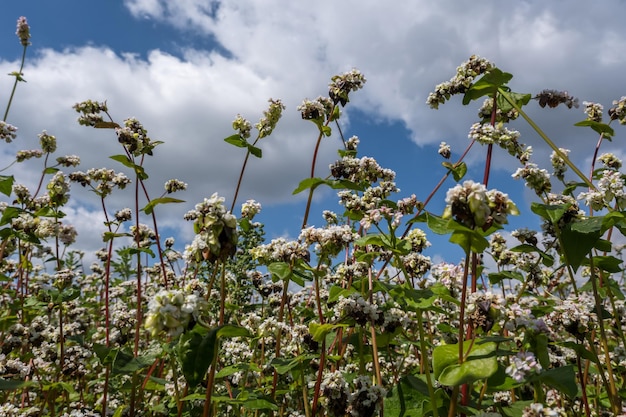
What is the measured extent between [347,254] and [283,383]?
206 centimetres

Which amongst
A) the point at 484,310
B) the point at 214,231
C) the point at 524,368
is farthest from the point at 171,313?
the point at 524,368

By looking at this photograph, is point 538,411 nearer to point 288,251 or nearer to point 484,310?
point 484,310

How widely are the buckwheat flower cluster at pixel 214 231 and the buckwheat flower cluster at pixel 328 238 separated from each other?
1637 millimetres

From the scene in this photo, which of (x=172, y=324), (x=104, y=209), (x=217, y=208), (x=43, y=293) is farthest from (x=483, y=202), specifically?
(x=43, y=293)

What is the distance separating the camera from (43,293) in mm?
6652

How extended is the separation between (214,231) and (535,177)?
3450 millimetres

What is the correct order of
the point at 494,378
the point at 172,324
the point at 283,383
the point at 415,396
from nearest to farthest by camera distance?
the point at 172,324 < the point at 494,378 < the point at 415,396 < the point at 283,383

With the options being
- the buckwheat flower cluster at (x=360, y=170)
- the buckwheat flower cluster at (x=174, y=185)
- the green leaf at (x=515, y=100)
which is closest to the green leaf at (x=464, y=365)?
the green leaf at (x=515, y=100)

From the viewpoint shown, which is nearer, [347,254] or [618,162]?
[347,254]

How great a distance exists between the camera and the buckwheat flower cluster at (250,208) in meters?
5.74

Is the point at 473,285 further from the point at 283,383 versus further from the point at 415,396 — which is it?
the point at 283,383

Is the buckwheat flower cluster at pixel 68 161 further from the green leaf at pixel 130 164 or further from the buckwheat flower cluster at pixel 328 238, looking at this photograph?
the buckwheat flower cluster at pixel 328 238

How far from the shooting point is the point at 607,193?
4.75 meters

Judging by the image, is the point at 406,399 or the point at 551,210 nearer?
the point at 551,210
